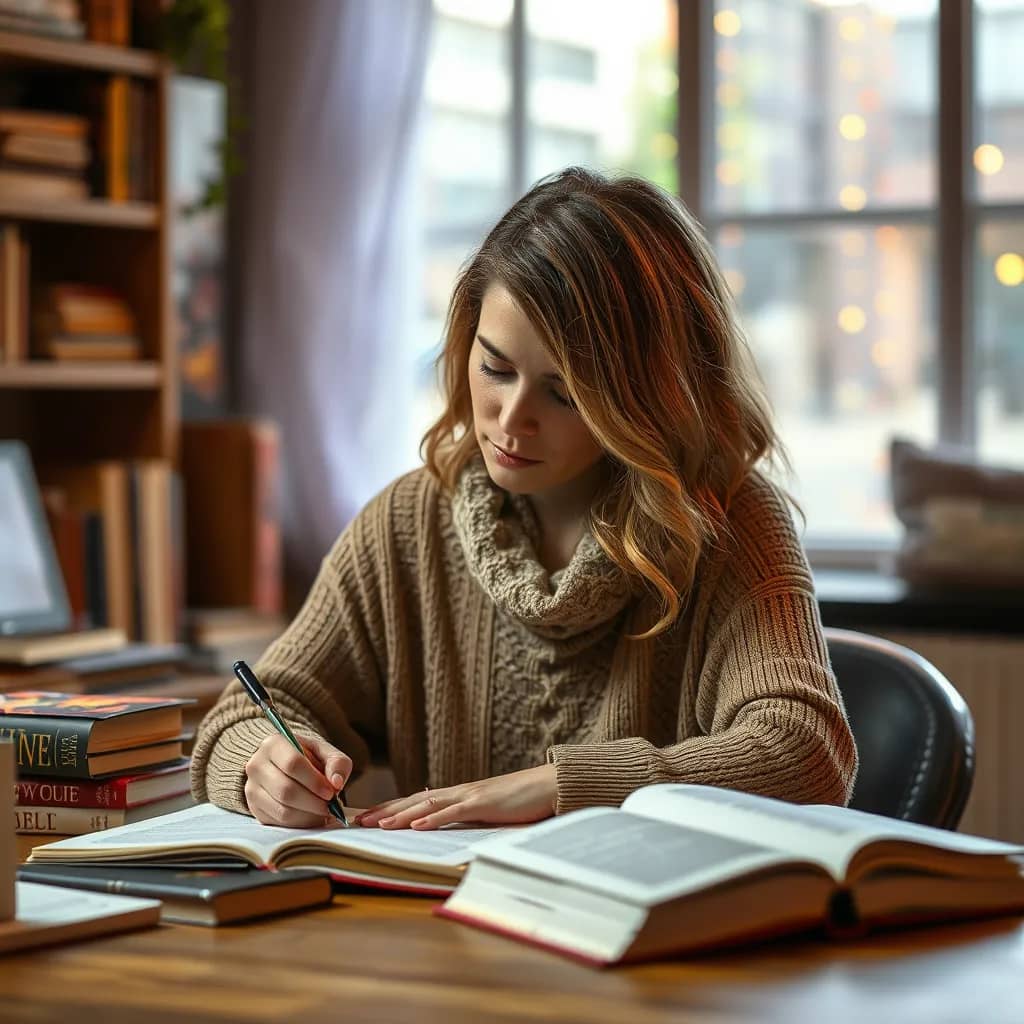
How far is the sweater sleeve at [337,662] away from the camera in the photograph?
1.61 metres

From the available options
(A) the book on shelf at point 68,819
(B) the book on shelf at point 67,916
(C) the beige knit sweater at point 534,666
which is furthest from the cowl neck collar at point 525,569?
(B) the book on shelf at point 67,916

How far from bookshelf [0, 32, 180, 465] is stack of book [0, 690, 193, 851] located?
160 cm

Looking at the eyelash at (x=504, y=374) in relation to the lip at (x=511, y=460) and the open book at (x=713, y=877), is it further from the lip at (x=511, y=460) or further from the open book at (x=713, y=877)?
the open book at (x=713, y=877)

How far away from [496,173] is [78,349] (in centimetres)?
129

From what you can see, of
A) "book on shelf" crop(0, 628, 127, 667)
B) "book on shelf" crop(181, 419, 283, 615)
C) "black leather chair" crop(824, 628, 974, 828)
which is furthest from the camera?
"book on shelf" crop(181, 419, 283, 615)

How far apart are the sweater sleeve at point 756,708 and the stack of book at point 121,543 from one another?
5.56ft

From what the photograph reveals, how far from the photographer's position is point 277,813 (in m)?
1.30

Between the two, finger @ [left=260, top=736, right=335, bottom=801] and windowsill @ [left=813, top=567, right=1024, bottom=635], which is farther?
windowsill @ [left=813, top=567, right=1024, bottom=635]

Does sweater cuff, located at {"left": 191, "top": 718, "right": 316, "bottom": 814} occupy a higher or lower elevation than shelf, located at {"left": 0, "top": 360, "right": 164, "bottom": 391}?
lower

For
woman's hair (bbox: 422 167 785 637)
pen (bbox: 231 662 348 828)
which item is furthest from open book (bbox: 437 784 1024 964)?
woman's hair (bbox: 422 167 785 637)

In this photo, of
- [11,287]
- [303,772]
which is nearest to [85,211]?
[11,287]

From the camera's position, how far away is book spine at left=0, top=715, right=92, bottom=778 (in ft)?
4.46

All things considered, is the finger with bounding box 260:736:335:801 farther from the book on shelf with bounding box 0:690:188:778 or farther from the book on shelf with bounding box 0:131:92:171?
the book on shelf with bounding box 0:131:92:171

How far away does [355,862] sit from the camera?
1.17 m
